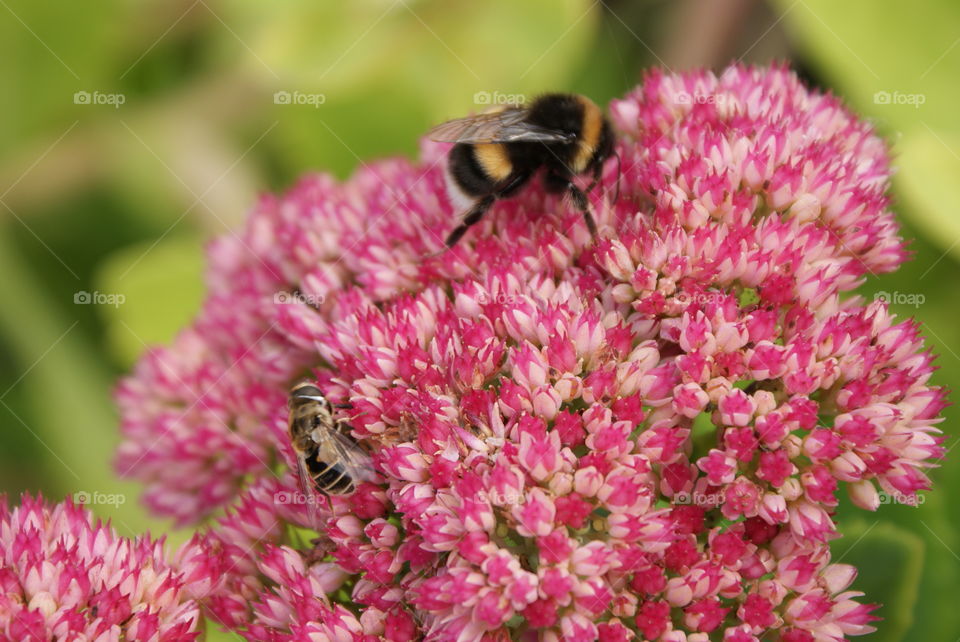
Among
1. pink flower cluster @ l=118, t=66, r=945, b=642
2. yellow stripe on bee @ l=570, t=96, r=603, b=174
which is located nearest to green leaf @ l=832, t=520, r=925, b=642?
pink flower cluster @ l=118, t=66, r=945, b=642

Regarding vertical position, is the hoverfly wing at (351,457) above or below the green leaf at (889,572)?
above

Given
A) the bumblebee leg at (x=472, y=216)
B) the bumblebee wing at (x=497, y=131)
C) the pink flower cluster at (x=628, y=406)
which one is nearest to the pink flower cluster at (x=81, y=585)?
the pink flower cluster at (x=628, y=406)

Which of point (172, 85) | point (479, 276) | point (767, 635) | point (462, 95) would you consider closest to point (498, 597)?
point (767, 635)

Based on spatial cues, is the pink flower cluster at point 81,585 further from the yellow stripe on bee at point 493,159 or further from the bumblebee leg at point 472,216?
the yellow stripe on bee at point 493,159

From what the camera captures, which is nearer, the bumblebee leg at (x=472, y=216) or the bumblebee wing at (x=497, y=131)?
the bumblebee wing at (x=497, y=131)

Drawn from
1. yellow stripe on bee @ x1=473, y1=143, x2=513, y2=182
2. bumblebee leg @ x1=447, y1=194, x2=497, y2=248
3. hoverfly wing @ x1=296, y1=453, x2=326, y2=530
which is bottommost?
hoverfly wing @ x1=296, y1=453, x2=326, y2=530

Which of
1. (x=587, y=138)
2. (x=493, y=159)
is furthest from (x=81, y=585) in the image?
(x=587, y=138)

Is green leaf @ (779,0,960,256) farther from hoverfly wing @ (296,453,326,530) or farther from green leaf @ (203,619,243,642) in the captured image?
green leaf @ (203,619,243,642)
